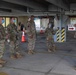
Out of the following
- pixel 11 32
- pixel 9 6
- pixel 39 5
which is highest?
pixel 39 5

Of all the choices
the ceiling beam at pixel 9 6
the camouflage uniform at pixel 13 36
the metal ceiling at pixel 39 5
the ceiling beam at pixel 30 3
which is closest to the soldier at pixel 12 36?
the camouflage uniform at pixel 13 36

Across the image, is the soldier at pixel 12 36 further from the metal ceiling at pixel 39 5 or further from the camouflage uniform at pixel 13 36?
the metal ceiling at pixel 39 5

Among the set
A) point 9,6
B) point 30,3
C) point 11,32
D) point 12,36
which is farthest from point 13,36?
point 9,6

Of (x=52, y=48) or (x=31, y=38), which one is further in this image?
(x=52, y=48)

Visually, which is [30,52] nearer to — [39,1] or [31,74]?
[31,74]

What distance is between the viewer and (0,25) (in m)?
7.32

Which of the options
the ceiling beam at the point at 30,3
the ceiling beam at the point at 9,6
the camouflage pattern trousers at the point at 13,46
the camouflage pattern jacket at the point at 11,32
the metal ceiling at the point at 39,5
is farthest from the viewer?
the ceiling beam at the point at 9,6

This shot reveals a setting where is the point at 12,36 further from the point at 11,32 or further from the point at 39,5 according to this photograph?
the point at 39,5

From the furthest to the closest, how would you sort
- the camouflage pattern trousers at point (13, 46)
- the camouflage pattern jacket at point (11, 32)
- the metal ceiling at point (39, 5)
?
the metal ceiling at point (39, 5)
the camouflage pattern trousers at point (13, 46)
the camouflage pattern jacket at point (11, 32)

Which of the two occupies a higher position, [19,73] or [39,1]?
[39,1]

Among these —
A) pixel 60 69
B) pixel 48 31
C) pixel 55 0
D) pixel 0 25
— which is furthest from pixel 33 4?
pixel 60 69

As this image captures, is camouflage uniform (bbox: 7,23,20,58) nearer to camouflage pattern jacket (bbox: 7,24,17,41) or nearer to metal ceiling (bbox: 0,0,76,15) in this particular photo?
camouflage pattern jacket (bbox: 7,24,17,41)

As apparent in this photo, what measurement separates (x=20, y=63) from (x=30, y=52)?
2.09 m

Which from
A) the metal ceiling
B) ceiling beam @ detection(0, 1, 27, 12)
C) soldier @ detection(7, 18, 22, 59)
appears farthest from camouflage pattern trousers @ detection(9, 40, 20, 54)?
ceiling beam @ detection(0, 1, 27, 12)
